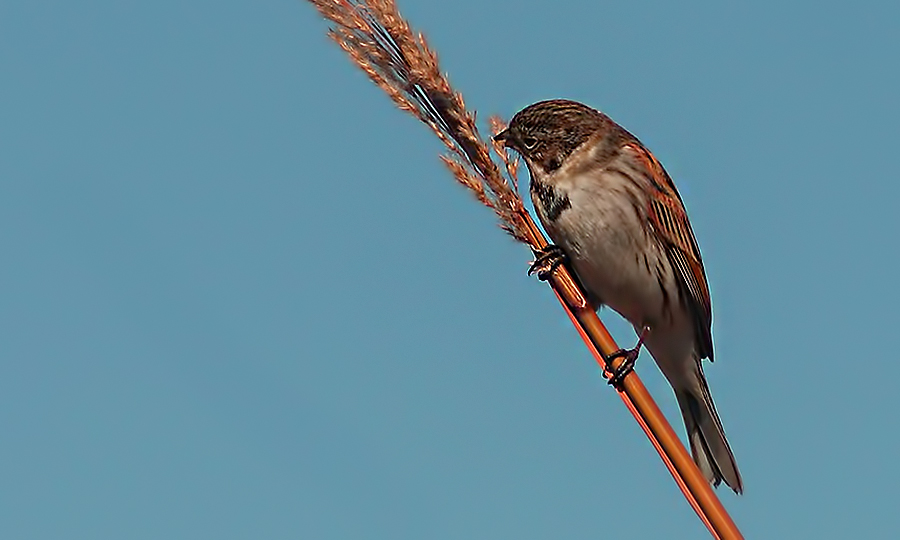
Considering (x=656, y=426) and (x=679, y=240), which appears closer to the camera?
(x=656, y=426)

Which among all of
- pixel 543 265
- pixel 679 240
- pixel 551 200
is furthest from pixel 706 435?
pixel 543 265

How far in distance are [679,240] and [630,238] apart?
375 mm

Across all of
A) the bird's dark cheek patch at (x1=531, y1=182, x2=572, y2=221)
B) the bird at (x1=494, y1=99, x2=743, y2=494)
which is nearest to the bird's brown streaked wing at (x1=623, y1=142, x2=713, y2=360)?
the bird at (x1=494, y1=99, x2=743, y2=494)

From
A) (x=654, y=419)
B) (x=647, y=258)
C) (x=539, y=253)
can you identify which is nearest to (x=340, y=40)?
(x=539, y=253)

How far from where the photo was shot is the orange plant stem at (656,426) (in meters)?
2.35

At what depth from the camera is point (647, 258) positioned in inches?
187

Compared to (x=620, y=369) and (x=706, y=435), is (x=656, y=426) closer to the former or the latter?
(x=620, y=369)

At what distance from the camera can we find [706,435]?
15.8 feet

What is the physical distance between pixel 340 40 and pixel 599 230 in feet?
5.79

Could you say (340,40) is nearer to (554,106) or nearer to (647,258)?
(554,106)

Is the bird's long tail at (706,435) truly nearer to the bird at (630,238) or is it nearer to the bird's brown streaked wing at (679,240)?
the bird at (630,238)

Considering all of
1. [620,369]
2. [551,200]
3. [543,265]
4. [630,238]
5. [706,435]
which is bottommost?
[620,369]

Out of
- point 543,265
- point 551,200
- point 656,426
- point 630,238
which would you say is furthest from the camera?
point 630,238

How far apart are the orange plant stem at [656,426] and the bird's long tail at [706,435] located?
163 centimetres
